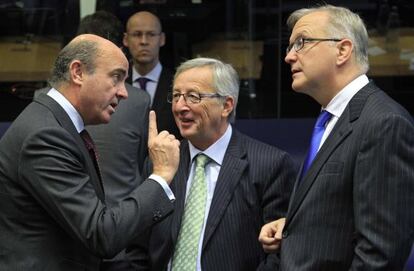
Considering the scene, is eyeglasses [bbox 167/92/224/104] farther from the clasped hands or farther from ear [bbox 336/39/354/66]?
ear [bbox 336/39/354/66]

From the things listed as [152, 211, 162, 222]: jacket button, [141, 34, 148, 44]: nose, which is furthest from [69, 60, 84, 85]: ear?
[141, 34, 148, 44]: nose

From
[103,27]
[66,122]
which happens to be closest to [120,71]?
[66,122]

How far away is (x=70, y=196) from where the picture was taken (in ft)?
9.21

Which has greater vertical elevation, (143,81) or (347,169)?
(347,169)

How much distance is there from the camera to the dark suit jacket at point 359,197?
279cm

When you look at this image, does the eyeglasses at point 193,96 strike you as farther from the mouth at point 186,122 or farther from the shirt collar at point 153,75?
the shirt collar at point 153,75

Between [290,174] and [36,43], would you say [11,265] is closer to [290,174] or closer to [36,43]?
[290,174]

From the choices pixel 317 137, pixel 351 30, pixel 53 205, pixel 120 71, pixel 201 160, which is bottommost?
pixel 201 160

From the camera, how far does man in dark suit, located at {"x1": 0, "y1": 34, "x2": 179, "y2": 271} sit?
281cm

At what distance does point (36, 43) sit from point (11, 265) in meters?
4.49

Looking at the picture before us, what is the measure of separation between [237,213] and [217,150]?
0.28m

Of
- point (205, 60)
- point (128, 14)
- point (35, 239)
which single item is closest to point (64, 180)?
point (35, 239)

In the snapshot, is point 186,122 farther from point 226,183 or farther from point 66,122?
point 66,122

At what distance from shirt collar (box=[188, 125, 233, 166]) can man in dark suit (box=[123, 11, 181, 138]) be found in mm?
1742
